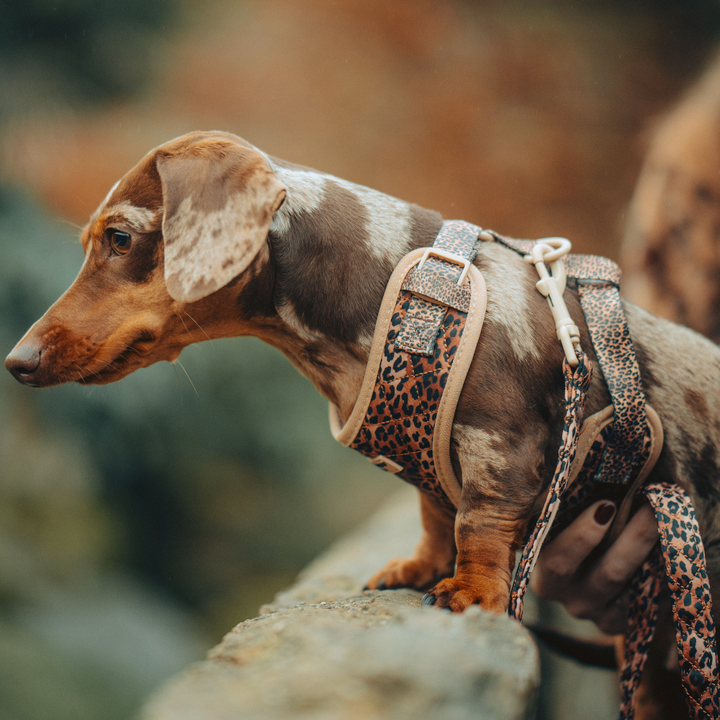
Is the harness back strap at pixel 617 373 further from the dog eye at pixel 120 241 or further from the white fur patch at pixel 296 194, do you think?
the dog eye at pixel 120 241

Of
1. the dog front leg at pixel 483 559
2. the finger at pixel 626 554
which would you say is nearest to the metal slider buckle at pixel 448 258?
the dog front leg at pixel 483 559

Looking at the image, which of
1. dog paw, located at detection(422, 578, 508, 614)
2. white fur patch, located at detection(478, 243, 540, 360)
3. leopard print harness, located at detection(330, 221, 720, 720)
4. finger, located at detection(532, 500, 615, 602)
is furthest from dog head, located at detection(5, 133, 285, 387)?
finger, located at detection(532, 500, 615, 602)

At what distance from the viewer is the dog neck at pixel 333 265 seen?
4.45 ft

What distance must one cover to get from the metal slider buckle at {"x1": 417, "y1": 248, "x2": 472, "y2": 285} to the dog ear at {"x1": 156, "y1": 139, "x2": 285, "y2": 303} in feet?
1.17

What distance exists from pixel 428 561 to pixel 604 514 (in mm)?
556

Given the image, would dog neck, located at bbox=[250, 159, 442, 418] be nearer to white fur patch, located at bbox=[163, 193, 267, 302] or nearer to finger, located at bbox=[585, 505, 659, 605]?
white fur patch, located at bbox=[163, 193, 267, 302]

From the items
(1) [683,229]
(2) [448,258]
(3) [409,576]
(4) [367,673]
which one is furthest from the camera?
(1) [683,229]

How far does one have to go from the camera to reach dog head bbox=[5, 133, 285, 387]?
1245 millimetres

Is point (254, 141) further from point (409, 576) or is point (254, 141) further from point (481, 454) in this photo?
point (481, 454)

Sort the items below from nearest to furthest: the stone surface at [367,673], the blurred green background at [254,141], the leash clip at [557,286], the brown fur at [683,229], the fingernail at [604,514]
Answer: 1. the stone surface at [367,673]
2. the leash clip at [557,286]
3. the fingernail at [604,514]
4. the brown fur at [683,229]
5. the blurred green background at [254,141]

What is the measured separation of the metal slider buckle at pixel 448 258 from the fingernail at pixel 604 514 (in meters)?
0.74

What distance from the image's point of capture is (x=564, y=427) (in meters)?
1.28

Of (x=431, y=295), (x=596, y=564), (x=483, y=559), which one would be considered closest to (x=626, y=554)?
(x=596, y=564)

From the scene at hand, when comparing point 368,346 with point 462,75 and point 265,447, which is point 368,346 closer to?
point 265,447
